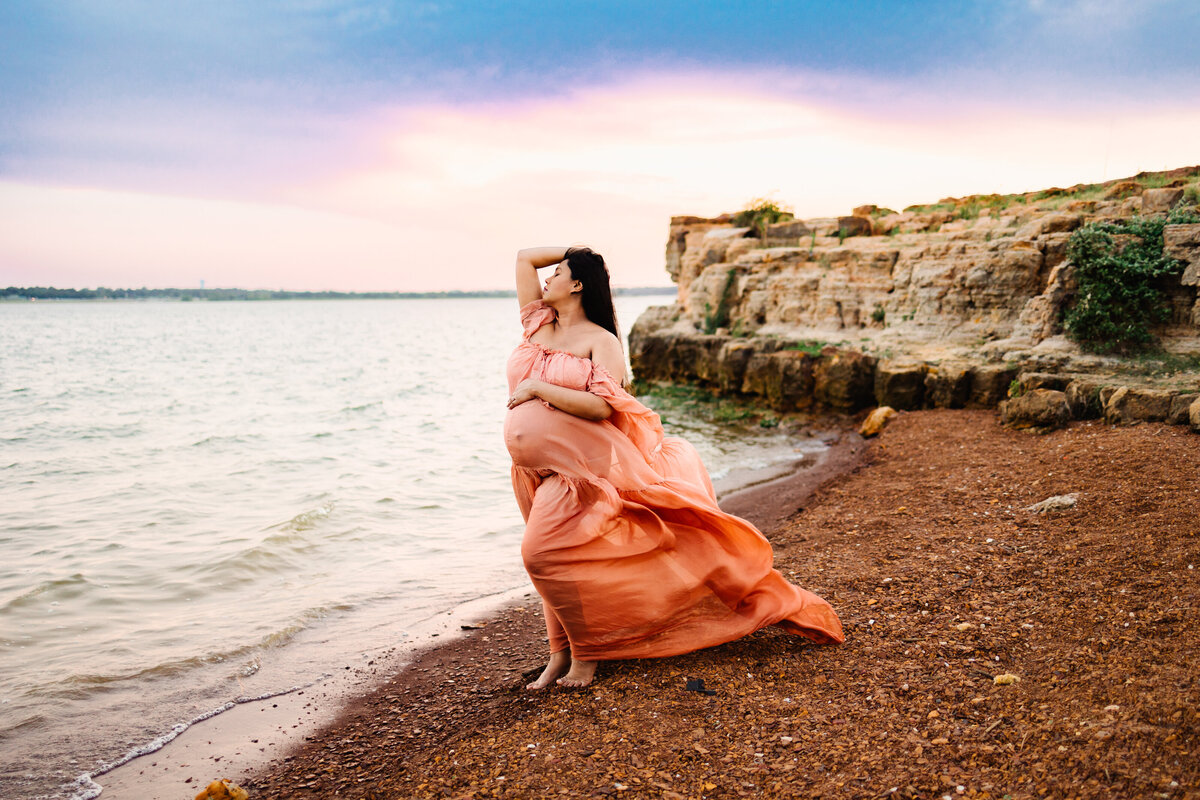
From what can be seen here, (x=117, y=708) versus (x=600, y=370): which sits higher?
(x=600, y=370)

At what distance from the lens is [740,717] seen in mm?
3494

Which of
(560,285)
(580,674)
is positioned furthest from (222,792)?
(560,285)

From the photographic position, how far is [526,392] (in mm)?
3900

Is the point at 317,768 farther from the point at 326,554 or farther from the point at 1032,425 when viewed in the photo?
the point at 1032,425

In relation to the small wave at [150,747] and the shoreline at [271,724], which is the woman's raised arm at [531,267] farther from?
the small wave at [150,747]

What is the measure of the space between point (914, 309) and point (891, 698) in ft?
44.4

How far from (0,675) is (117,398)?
63.9 ft

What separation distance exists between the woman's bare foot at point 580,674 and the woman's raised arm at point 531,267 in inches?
85.0

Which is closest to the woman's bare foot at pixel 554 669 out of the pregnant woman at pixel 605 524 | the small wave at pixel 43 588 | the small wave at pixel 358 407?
the pregnant woman at pixel 605 524

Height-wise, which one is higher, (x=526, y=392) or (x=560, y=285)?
(x=560, y=285)

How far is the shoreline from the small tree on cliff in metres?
19.5

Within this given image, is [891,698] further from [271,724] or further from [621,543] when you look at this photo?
[271,724]

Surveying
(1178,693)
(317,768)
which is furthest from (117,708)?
(1178,693)

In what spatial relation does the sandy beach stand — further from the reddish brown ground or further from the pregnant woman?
the pregnant woman
